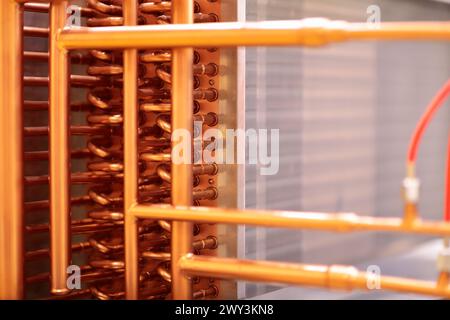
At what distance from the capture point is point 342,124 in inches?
84.3

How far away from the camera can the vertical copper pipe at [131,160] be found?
104 cm

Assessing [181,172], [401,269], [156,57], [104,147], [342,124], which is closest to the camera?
[181,172]

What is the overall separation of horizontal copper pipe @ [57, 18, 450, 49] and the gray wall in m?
0.52

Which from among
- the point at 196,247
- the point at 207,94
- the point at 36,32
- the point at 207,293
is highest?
the point at 36,32

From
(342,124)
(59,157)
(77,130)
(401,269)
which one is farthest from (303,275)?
(401,269)

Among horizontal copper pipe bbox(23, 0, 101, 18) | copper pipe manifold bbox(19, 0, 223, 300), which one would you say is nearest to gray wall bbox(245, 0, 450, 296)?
copper pipe manifold bbox(19, 0, 223, 300)

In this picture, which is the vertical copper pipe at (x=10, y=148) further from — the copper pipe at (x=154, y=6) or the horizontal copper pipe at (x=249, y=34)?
the copper pipe at (x=154, y=6)

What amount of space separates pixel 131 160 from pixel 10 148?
20cm

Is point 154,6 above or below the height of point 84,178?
above

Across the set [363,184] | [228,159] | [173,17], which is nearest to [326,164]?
[363,184]

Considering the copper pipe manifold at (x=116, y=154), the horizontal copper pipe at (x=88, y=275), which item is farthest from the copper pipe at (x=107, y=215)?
the horizontal copper pipe at (x=88, y=275)

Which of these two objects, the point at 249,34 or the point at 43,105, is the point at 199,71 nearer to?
the point at 43,105

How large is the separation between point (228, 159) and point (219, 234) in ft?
→ 0.55

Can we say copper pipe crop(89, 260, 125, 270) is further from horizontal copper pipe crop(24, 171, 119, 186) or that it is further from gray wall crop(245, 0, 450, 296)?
gray wall crop(245, 0, 450, 296)
